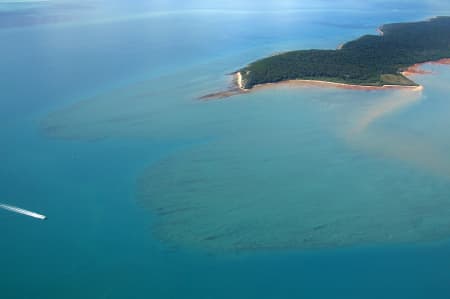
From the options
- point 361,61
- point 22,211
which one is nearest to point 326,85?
point 361,61

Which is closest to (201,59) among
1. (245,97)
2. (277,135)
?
(245,97)

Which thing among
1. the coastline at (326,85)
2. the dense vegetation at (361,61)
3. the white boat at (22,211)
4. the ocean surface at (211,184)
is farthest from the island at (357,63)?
the white boat at (22,211)

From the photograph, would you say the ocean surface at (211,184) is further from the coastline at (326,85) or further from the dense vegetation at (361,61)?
the dense vegetation at (361,61)

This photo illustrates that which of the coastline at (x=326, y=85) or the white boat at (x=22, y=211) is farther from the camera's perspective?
the coastline at (x=326, y=85)

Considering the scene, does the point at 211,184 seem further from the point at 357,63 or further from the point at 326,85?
the point at 357,63

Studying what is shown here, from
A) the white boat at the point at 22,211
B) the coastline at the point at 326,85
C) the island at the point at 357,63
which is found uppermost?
the island at the point at 357,63

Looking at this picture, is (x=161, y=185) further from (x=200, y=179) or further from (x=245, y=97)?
(x=245, y=97)

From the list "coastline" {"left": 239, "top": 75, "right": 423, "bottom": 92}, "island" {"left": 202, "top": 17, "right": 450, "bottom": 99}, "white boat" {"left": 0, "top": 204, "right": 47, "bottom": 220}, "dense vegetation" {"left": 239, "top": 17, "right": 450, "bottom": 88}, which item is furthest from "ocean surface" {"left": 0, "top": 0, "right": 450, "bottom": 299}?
"dense vegetation" {"left": 239, "top": 17, "right": 450, "bottom": 88}
